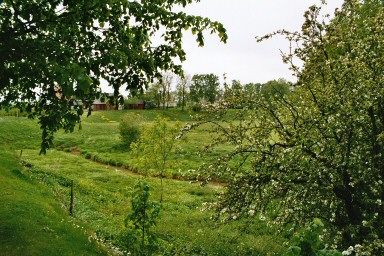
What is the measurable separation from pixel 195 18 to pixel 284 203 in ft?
26.2

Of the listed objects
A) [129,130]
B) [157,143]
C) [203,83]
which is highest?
[203,83]

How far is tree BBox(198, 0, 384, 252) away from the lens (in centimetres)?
1162

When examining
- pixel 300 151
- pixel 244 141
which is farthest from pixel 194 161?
pixel 300 151

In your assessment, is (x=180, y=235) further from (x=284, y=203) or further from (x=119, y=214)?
(x=284, y=203)

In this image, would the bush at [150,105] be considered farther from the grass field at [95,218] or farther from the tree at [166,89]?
the grass field at [95,218]

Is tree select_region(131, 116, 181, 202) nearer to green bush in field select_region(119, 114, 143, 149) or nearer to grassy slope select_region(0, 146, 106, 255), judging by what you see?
grassy slope select_region(0, 146, 106, 255)

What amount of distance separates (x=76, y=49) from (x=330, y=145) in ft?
29.0

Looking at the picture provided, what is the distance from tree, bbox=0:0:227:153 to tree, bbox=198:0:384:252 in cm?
472

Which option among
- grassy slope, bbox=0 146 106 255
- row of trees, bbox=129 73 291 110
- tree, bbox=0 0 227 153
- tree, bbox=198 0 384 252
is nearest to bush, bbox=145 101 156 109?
row of trees, bbox=129 73 291 110

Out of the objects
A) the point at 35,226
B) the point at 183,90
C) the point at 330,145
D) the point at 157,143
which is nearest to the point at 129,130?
the point at 157,143

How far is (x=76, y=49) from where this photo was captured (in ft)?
29.9

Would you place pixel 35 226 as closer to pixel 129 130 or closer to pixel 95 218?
pixel 95 218

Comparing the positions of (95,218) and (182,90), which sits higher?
(182,90)

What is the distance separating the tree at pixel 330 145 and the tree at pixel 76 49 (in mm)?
4720
